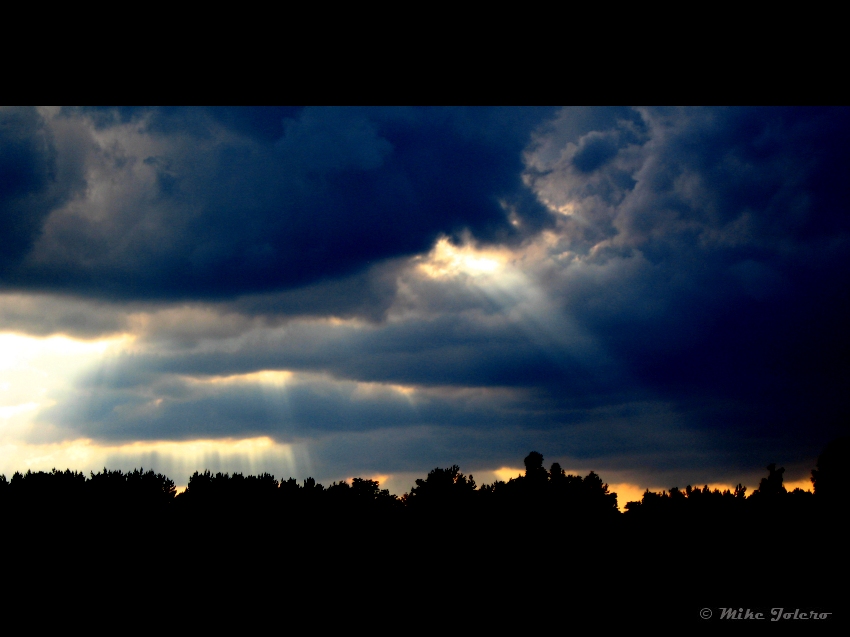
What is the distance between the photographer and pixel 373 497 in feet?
60.9

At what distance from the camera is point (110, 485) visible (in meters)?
17.0

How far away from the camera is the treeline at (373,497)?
52.3 ft

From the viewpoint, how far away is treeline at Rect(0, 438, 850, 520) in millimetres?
15945
